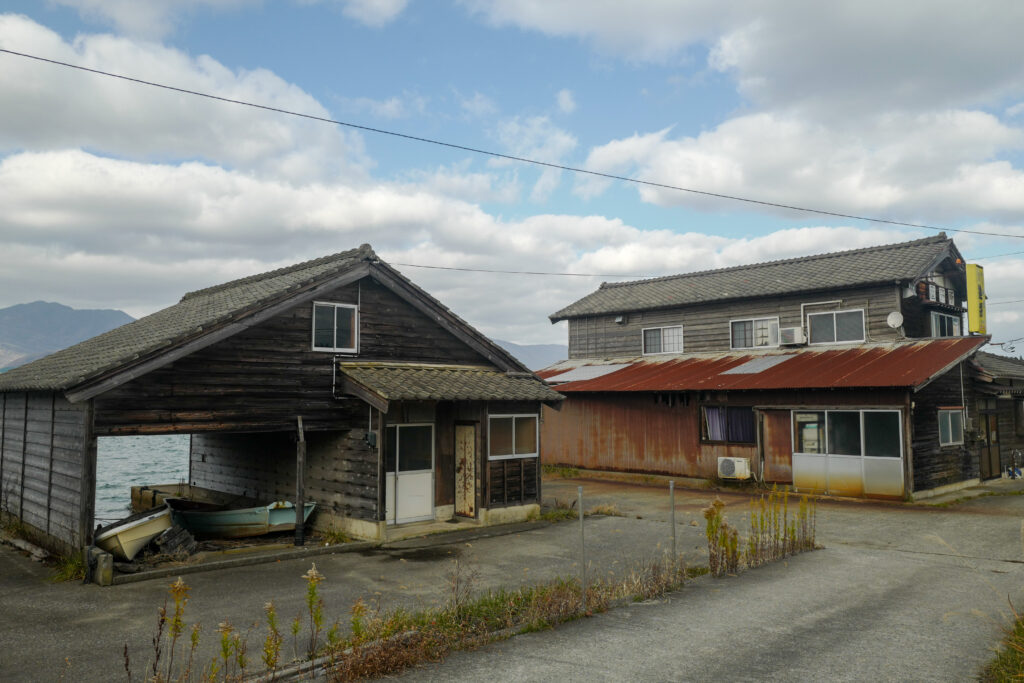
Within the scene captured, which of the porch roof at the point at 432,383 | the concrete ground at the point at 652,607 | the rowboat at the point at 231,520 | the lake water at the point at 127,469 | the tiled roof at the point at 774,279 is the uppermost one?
the tiled roof at the point at 774,279

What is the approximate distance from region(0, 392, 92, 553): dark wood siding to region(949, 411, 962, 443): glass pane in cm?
2406

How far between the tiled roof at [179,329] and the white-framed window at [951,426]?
1838cm

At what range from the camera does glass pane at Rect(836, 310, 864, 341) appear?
81.1 feet

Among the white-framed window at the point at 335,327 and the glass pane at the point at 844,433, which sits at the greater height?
the white-framed window at the point at 335,327

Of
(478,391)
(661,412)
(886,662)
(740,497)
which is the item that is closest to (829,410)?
(740,497)

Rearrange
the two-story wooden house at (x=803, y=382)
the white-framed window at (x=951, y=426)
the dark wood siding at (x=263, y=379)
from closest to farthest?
1. the dark wood siding at (x=263, y=379)
2. the two-story wooden house at (x=803, y=382)
3. the white-framed window at (x=951, y=426)

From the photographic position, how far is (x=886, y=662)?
7.49 metres

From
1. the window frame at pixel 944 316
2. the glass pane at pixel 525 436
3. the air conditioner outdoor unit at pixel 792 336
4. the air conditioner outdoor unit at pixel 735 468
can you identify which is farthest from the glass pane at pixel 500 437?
the window frame at pixel 944 316

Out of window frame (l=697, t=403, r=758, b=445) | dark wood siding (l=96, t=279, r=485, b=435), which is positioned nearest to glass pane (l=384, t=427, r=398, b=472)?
dark wood siding (l=96, t=279, r=485, b=435)

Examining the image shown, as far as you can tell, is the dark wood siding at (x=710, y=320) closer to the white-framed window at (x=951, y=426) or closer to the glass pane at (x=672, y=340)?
the glass pane at (x=672, y=340)

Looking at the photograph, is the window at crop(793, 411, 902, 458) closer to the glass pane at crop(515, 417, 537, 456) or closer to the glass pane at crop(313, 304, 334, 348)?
the glass pane at crop(515, 417, 537, 456)

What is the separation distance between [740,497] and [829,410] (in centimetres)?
382

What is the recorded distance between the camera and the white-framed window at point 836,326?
24.8 m

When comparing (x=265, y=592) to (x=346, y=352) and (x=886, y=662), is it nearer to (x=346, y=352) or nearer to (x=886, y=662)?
A: (x=346, y=352)
